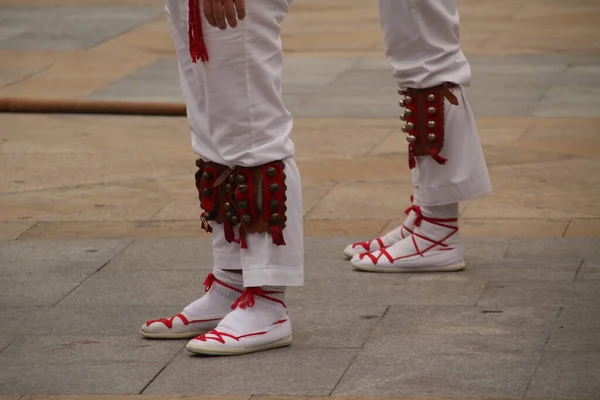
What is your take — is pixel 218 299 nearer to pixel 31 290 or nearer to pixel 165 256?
pixel 31 290

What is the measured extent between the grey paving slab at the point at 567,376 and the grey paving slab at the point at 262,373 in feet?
1.67

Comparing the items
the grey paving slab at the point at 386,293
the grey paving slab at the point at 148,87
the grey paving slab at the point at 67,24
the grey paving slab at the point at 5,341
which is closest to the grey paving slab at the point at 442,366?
Result: the grey paving slab at the point at 386,293

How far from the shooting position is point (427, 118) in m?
4.96

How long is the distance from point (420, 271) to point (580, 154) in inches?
90.8

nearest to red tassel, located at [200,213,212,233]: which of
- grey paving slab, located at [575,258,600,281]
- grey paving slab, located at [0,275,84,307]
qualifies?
grey paving slab, located at [0,275,84,307]

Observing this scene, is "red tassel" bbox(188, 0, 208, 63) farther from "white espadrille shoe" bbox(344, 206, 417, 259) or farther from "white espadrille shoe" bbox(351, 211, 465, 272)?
"white espadrille shoe" bbox(344, 206, 417, 259)

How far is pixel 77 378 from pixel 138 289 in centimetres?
98

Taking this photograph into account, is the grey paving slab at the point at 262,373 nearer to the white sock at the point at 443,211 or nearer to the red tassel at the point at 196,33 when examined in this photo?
the red tassel at the point at 196,33

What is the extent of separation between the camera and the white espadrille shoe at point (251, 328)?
4121 millimetres

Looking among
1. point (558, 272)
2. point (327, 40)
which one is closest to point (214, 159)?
point (558, 272)

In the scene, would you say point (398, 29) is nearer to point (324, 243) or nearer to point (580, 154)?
point (324, 243)

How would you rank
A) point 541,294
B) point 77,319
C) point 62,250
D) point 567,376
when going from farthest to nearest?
point 62,250 < point 541,294 < point 77,319 < point 567,376

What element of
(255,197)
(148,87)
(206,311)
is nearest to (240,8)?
(255,197)

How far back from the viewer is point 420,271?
5.07 metres
